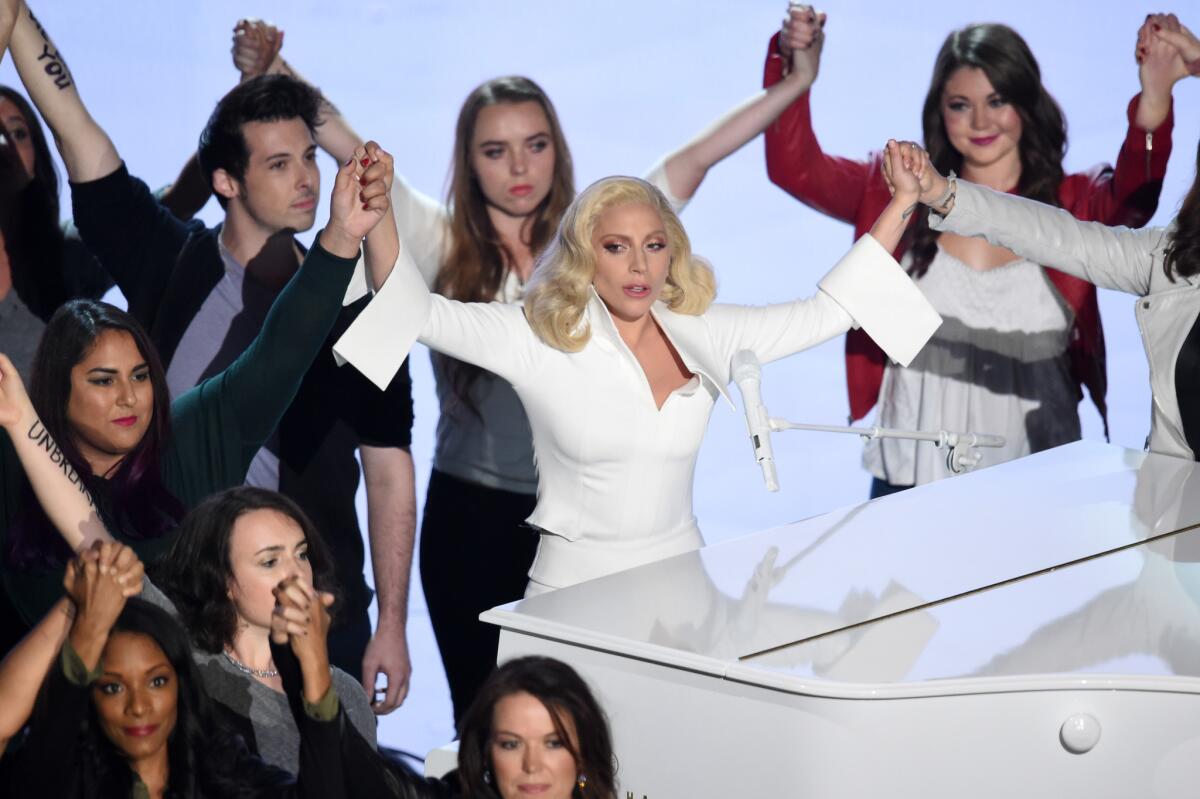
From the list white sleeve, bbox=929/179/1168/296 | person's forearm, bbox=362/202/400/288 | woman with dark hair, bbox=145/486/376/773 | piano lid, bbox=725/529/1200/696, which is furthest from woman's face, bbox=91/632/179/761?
white sleeve, bbox=929/179/1168/296

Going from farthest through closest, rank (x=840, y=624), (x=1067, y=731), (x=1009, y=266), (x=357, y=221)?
(x=1009, y=266) → (x=357, y=221) → (x=840, y=624) → (x=1067, y=731)

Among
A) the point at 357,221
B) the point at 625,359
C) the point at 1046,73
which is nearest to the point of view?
the point at 357,221

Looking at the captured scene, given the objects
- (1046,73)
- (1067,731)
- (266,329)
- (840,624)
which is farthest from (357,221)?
(1046,73)

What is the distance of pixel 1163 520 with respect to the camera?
3312mm

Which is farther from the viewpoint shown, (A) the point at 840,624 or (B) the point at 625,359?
(B) the point at 625,359

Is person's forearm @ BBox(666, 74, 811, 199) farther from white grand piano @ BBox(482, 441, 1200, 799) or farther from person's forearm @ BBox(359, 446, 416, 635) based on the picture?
white grand piano @ BBox(482, 441, 1200, 799)

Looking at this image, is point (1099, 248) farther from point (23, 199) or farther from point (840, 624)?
point (23, 199)

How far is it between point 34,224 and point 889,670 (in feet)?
8.02

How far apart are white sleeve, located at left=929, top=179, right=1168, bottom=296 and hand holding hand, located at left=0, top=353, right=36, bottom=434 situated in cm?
176

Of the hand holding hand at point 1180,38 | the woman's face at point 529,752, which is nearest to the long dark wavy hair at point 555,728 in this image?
the woman's face at point 529,752

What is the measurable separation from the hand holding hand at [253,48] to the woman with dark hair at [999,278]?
1.16 meters

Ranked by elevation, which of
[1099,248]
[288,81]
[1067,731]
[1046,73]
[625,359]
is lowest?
[1067,731]

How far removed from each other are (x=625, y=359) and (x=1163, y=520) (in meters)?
0.95

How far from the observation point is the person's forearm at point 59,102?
3.66 metres
